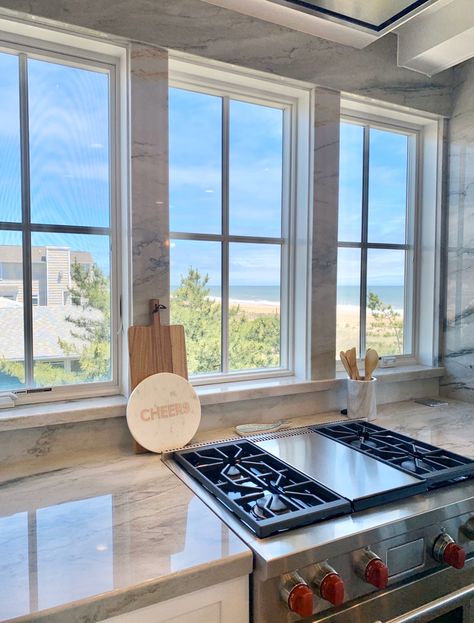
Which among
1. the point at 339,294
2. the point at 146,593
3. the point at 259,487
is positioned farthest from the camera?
the point at 339,294

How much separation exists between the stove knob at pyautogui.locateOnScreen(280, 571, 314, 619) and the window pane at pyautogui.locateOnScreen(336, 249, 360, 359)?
1333mm

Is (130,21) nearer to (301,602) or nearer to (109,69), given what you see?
(109,69)

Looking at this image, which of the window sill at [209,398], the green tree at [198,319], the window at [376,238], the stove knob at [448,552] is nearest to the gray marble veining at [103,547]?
the window sill at [209,398]

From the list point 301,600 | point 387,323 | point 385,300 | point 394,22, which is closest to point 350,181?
point 385,300

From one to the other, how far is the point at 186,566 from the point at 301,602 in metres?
0.25

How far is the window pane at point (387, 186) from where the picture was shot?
2.35 meters

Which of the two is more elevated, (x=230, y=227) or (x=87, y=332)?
(x=230, y=227)

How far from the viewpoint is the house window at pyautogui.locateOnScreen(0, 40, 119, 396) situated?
153 centimetres

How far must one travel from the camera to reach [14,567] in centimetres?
90

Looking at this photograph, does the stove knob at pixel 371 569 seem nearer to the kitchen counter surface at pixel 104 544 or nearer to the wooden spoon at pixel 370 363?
the kitchen counter surface at pixel 104 544

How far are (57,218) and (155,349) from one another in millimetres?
564

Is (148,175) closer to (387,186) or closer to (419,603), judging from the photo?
(387,186)

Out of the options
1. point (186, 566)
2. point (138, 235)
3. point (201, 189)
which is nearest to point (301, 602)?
point (186, 566)

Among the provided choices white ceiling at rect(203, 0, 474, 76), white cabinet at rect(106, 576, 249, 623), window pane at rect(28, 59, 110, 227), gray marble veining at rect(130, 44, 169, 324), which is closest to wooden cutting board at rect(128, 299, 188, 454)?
gray marble veining at rect(130, 44, 169, 324)
